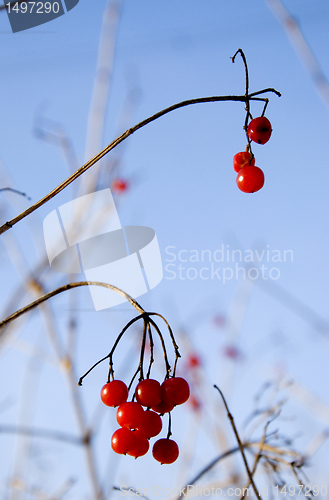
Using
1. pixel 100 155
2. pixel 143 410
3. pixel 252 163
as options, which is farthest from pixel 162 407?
pixel 252 163

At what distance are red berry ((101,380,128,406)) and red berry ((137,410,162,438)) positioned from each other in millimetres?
71

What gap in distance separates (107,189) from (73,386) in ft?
3.77

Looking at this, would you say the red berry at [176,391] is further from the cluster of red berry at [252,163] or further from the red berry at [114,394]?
the cluster of red berry at [252,163]

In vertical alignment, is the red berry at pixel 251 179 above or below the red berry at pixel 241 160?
below

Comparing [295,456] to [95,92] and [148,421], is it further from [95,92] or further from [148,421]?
[95,92]

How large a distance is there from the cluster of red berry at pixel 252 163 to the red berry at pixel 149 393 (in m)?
0.65

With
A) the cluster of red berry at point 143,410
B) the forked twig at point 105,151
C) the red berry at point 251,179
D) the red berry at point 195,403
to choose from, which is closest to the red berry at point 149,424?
the cluster of red berry at point 143,410

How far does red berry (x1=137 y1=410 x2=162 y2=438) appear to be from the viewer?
2.92ft

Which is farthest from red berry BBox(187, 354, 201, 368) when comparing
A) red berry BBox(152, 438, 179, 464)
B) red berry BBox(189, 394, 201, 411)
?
red berry BBox(152, 438, 179, 464)

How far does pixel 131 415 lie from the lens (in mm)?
860

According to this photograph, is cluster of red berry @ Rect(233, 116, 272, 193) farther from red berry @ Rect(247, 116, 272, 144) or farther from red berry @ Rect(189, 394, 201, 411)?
red berry @ Rect(189, 394, 201, 411)

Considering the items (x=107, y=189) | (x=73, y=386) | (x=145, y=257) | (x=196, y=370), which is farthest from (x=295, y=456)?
(x=196, y=370)

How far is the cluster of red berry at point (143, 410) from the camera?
858mm

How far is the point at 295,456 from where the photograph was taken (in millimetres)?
1219
